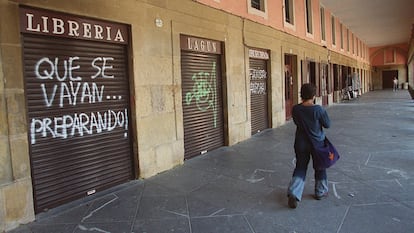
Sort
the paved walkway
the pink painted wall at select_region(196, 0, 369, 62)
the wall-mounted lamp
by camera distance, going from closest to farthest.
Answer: the paved walkway
the wall-mounted lamp
the pink painted wall at select_region(196, 0, 369, 62)

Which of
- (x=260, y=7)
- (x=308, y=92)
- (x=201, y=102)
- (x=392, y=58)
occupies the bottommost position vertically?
(x=201, y=102)

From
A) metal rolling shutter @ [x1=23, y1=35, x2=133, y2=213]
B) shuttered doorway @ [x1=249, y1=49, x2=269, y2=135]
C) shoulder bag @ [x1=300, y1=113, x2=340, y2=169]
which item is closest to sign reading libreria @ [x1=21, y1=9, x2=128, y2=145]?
metal rolling shutter @ [x1=23, y1=35, x2=133, y2=213]

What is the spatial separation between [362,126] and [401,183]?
5962 mm

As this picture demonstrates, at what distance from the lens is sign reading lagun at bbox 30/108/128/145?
13.4ft

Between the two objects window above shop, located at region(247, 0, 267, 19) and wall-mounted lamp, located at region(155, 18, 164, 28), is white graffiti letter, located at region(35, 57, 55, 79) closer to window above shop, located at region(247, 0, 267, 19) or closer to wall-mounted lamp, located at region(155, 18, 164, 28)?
wall-mounted lamp, located at region(155, 18, 164, 28)

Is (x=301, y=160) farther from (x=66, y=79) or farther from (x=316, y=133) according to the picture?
(x=66, y=79)

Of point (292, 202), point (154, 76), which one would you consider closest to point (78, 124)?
point (154, 76)

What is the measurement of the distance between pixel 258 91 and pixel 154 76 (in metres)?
4.93

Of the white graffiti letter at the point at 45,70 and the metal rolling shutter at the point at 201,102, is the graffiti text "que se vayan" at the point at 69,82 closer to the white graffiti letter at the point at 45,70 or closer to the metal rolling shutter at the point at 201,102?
the white graffiti letter at the point at 45,70

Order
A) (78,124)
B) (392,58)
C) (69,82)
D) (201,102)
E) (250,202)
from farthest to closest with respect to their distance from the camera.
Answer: (392,58), (201,102), (78,124), (69,82), (250,202)

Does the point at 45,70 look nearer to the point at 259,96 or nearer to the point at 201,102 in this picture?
the point at 201,102

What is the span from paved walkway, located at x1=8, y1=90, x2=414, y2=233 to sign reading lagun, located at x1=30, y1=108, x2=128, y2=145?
932mm

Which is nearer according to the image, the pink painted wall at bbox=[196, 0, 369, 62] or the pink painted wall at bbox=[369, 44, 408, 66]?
the pink painted wall at bbox=[196, 0, 369, 62]

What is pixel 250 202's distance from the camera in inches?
167
